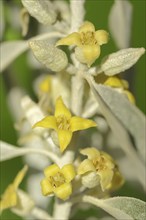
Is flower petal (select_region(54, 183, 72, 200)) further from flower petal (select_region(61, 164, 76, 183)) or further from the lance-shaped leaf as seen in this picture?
the lance-shaped leaf

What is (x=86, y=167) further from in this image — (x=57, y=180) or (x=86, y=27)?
(x=86, y=27)

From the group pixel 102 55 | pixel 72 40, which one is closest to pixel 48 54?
pixel 72 40

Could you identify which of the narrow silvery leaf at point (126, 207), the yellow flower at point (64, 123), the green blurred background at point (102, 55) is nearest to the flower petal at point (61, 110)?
the yellow flower at point (64, 123)

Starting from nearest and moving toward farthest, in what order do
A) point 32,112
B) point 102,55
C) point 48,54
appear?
point 48,54
point 32,112
point 102,55

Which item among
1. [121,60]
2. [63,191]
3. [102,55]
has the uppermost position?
[121,60]

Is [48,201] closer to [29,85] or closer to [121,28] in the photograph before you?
[29,85]

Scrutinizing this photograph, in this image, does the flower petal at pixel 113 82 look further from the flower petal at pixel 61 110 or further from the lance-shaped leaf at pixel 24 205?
the lance-shaped leaf at pixel 24 205

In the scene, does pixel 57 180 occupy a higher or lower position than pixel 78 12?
lower
